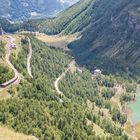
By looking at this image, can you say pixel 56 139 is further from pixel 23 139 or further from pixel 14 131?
pixel 23 139

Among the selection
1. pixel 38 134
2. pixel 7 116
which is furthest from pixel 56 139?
pixel 7 116

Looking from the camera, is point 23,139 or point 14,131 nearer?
point 23,139

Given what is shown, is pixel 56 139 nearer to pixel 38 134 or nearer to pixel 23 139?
pixel 38 134

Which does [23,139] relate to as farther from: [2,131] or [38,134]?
[38,134]

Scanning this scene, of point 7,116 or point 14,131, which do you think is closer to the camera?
point 14,131

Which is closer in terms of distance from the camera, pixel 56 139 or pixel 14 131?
pixel 14 131

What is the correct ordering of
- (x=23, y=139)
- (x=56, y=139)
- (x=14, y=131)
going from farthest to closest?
(x=56, y=139) → (x=14, y=131) → (x=23, y=139)

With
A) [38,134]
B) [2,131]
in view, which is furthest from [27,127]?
[2,131]

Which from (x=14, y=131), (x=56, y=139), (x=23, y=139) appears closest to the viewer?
(x=23, y=139)
